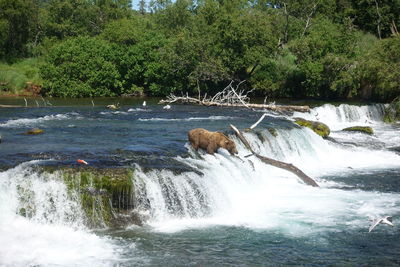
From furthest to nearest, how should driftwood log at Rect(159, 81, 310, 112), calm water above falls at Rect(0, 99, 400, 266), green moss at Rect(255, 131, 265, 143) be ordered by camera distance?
1. driftwood log at Rect(159, 81, 310, 112)
2. green moss at Rect(255, 131, 265, 143)
3. calm water above falls at Rect(0, 99, 400, 266)

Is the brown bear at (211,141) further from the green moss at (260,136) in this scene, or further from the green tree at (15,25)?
the green tree at (15,25)

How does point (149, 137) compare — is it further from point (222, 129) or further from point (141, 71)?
point (141, 71)

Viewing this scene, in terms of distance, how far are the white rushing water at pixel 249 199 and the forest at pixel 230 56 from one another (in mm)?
20129

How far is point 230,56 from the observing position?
41500 mm

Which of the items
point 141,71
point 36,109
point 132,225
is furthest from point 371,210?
point 141,71

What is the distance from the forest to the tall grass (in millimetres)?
91

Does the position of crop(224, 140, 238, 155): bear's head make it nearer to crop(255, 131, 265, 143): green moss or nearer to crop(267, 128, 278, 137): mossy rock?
crop(255, 131, 265, 143): green moss

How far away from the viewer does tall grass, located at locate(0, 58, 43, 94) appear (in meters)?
45.4

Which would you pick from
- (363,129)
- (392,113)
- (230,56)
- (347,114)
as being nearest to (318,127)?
(363,129)

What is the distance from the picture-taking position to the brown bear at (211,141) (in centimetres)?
1659

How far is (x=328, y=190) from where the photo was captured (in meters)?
16.2

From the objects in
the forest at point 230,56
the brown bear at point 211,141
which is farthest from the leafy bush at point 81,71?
the brown bear at point 211,141

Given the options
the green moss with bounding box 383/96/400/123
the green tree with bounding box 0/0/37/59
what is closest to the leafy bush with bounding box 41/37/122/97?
the green tree with bounding box 0/0/37/59

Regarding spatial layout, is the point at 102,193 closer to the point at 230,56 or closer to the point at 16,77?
the point at 230,56
